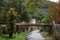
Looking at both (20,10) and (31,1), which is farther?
(20,10)

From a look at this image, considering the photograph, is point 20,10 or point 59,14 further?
point 20,10

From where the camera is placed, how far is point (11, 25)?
25000 mm

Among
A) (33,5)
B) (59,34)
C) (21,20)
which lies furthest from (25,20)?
(33,5)

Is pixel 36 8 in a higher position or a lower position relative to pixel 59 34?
higher

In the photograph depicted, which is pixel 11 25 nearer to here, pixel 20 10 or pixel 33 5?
pixel 20 10

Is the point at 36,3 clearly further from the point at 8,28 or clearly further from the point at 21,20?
the point at 21,20

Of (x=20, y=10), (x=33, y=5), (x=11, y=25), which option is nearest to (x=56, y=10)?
(x=11, y=25)

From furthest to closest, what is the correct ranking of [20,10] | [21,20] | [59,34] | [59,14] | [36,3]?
1. [21,20]
2. [20,10]
3. [59,14]
4. [59,34]
5. [36,3]

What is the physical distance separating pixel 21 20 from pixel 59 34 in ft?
79.4

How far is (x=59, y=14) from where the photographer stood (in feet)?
78.6

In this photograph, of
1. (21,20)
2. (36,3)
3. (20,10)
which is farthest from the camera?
(21,20)

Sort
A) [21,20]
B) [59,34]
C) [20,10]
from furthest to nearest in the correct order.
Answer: [21,20], [20,10], [59,34]

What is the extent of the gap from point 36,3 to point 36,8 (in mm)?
164

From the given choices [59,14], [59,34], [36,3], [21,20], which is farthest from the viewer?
[21,20]
